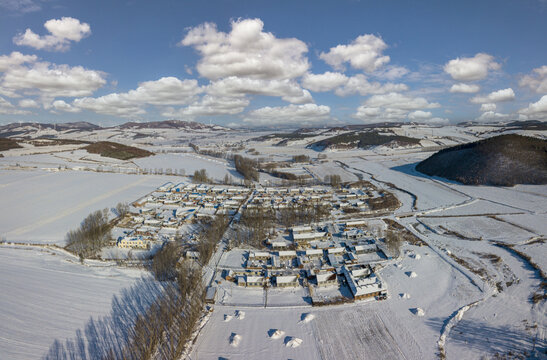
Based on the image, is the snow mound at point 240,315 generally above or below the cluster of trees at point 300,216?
below

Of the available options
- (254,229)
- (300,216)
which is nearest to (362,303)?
(254,229)

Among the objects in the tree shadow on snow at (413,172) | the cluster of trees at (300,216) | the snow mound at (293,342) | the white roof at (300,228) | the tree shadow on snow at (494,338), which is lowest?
the snow mound at (293,342)

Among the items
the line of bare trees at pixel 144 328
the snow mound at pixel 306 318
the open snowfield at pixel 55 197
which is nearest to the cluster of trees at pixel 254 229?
the line of bare trees at pixel 144 328

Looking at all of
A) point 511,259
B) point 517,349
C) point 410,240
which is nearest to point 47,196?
point 410,240

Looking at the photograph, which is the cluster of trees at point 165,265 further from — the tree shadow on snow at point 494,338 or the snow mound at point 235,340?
the tree shadow on snow at point 494,338

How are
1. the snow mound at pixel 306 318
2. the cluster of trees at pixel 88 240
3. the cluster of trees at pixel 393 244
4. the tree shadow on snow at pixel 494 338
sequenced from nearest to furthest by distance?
the tree shadow on snow at pixel 494 338 < the snow mound at pixel 306 318 < the cluster of trees at pixel 393 244 < the cluster of trees at pixel 88 240

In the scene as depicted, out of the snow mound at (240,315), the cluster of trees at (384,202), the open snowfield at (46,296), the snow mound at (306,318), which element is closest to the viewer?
the open snowfield at (46,296)

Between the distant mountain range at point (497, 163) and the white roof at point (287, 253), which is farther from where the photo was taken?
the distant mountain range at point (497, 163)
